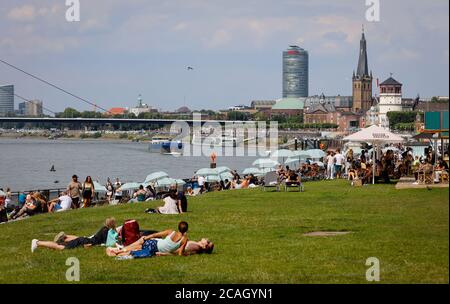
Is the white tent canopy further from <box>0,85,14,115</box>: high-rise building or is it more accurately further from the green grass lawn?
<box>0,85,14,115</box>: high-rise building

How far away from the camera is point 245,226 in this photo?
501 inches

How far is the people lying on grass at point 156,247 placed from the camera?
10289 millimetres

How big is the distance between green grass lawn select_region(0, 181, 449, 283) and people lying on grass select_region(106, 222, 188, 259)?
199mm

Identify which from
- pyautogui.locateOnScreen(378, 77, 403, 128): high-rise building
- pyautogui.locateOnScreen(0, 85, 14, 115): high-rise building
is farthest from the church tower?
pyautogui.locateOnScreen(0, 85, 14, 115): high-rise building

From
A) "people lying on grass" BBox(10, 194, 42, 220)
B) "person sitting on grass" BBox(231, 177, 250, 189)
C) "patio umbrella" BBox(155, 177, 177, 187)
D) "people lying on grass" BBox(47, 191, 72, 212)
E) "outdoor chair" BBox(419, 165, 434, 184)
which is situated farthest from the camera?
"patio umbrella" BBox(155, 177, 177, 187)

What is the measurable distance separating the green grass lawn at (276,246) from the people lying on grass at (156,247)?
20 cm

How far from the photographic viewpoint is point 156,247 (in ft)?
34.0

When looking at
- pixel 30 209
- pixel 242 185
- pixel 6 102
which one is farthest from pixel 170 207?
pixel 6 102

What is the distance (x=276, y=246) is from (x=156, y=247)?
1449 mm

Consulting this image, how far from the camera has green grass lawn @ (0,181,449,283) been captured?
8445mm
